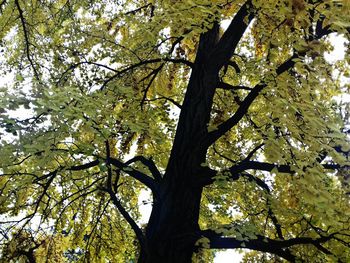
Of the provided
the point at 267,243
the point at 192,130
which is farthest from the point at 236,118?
the point at 267,243

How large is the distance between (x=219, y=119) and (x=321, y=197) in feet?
10.2

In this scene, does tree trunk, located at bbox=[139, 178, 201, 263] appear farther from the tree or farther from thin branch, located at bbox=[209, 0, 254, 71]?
thin branch, located at bbox=[209, 0, 254, 71]

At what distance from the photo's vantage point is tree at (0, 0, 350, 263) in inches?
135

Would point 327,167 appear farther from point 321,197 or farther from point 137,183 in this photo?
point 137,183

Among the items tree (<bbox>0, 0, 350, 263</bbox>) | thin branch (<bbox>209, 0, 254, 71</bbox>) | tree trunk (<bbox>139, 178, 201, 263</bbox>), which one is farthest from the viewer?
thin branch (<bbox>209, 0, 254, 71</bbox>)

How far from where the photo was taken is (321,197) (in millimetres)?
3123

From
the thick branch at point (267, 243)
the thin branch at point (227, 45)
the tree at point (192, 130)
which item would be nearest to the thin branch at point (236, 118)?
the tree at point (192, 130)

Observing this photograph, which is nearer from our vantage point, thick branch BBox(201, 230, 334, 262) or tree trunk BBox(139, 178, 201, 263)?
thick branch BBox(201, 230, 334, 262)

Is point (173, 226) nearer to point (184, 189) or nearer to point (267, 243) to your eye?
point (184, 189)

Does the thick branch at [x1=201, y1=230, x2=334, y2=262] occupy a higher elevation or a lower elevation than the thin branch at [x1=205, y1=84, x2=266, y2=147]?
lower

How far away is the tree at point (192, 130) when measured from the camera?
342 centimetres

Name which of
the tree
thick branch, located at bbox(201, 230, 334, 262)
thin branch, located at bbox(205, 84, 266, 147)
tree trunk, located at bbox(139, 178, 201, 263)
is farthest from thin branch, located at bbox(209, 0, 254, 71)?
thick branch, located at bbox(201, 230, 334, 262)

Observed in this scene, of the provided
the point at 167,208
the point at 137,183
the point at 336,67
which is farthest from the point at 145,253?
the point at 336,67

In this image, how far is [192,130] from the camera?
17.2 feet
